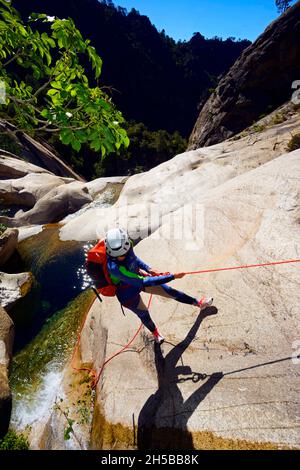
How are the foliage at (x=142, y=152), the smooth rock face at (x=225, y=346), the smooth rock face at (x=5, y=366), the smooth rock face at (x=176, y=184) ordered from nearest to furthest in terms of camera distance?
the smooth rock face at (x=225, y=346)
the smooth rock face at (x=5, y=366)
the smooth rock face at (x=176, y=184)
the foliage at (x=142, y=152)

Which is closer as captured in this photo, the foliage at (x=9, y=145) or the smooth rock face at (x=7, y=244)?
the smooth rock face at (x=7, y=244)

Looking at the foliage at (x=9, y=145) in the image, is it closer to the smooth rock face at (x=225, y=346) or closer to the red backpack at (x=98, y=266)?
the smooth rock face at (x=225, y=346)

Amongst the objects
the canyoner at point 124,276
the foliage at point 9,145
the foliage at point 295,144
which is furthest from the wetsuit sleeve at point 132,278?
the foliage at point 9,145

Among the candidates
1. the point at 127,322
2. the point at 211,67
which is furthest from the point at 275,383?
the point at 211,67

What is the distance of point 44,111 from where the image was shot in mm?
3707

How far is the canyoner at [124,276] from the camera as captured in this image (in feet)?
21.0

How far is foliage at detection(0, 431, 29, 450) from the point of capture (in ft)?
22.6

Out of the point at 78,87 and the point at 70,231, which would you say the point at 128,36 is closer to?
the point at 70,231

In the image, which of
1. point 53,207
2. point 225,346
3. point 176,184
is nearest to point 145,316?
point 225,346

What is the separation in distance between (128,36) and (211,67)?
56.7 m

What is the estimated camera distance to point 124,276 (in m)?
6.47

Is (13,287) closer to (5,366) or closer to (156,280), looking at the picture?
(5,366)

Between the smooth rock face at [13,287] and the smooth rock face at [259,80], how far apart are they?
119ft

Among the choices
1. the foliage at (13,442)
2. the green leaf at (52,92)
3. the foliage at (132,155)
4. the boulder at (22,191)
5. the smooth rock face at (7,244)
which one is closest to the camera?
the green leaf at (52,92)
